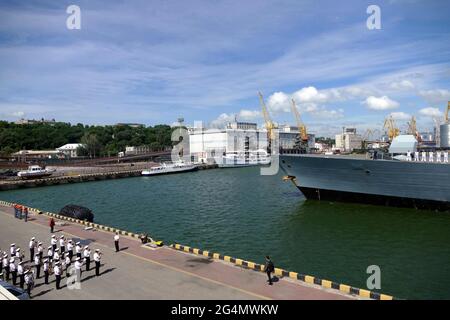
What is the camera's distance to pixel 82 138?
149 meters

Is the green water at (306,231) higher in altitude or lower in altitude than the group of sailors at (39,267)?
lower

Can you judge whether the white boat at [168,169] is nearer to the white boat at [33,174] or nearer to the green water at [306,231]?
the white boat at [33,174]

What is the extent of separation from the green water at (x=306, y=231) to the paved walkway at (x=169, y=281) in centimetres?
553

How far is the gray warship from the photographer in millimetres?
34375

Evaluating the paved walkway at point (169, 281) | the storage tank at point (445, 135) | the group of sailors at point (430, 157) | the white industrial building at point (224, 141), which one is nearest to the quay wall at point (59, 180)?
the paved walkway at point (169, 281)

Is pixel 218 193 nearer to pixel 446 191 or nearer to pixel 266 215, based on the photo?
pixel 266 215

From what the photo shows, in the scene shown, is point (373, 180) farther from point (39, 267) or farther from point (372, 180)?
point (39, 267)

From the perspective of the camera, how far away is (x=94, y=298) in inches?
583

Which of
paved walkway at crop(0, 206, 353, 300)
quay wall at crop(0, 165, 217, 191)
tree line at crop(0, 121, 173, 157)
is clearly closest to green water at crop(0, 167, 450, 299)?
paved walkway at crop(0, 206, 353, 300)

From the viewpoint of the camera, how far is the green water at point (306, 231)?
20703mm

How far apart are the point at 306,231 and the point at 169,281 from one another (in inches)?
693

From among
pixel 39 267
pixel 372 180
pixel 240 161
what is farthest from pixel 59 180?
pixel 240 161

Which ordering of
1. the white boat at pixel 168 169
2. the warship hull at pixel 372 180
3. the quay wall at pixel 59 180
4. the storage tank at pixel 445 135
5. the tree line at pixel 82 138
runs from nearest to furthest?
1. the warship hull at pixel 372 180
2. the storage tank at pixel 445 135
3. the quay wall at pixel 59 180
4. the white boat at pixel 168 169
5. the tree line at pixel 82 138
